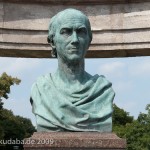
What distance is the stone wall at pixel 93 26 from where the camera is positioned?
1048 cm

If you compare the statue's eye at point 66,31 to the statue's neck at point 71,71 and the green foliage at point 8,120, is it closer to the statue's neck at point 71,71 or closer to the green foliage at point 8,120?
the statue's neck at point 71,71

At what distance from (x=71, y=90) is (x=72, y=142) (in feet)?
2.13

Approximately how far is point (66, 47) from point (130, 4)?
221 inches

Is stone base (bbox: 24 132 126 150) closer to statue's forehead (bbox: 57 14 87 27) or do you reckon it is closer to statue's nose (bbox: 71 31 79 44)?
statue's nose (bbox: 71 31 79 44)

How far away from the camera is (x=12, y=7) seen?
1064 cm

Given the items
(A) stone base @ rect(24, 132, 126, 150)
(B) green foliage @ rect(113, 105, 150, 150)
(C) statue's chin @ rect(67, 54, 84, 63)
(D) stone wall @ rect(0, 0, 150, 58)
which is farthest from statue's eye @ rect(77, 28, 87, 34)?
(B) green foliage @ rect(113, 105, 150, 150)

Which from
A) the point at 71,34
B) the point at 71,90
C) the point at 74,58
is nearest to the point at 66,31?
the point at 71,34

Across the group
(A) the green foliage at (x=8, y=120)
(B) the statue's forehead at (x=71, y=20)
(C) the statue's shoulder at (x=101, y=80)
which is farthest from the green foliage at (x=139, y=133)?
(B) the statue's forehead at (x=71, y=20)

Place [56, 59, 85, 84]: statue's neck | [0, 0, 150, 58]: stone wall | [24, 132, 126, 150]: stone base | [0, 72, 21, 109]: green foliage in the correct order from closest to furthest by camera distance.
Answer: [24, 132, 126, 150]: stone base
[56, 59, 85, 84]: statue's neck
[0, 0, 150, 58]: stone wall
[0, 72, 21, 109]: green foliage

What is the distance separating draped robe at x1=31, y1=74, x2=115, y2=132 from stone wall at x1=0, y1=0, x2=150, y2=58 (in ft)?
16.6

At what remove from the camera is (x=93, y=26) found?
419 inches

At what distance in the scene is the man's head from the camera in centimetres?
531

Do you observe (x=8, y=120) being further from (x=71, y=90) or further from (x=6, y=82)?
(x=71, y=90)

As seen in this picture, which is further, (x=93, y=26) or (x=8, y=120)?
(x=8, y=120)
